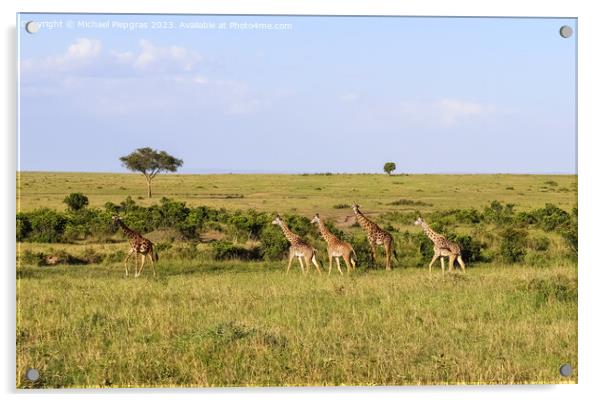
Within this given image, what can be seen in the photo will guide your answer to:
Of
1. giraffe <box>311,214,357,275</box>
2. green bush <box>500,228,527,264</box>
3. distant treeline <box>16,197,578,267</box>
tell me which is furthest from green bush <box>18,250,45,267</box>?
green bush <box>500,228,527,264</box>

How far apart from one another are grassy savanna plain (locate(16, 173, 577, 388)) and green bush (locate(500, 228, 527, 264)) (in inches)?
22.8

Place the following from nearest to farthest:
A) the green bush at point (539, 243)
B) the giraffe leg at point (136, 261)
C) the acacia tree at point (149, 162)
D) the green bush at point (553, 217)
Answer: the acacia tree at point (149, 162) → the green bush at point (553, 217) → the green bush at point (539, 243) → the giraffe leg at point (136, 261)

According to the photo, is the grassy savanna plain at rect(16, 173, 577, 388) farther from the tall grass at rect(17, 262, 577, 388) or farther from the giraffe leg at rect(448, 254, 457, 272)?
the giraffe leg at rect(448, 254, 457, 272)

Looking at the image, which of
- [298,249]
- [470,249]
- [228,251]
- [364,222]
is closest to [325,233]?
[298,249]

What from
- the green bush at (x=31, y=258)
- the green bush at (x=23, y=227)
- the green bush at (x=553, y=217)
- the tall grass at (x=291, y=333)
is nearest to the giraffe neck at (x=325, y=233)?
the tall grass at (x=291, y=333)

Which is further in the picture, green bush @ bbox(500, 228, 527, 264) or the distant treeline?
green bush @ bbox(500, 228, 527, 264)

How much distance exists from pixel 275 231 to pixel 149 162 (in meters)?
A: 2.98

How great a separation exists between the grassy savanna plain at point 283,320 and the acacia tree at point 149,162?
0.24 metres

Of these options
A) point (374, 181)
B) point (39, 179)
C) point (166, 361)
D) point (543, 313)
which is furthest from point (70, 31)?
point (543, 313)

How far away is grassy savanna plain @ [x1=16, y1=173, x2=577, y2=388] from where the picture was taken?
9.32m

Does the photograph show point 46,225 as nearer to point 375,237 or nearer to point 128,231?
point 128,231

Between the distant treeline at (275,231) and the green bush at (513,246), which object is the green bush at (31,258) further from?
the green bush at (513,246)

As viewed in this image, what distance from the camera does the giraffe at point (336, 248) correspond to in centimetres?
1303

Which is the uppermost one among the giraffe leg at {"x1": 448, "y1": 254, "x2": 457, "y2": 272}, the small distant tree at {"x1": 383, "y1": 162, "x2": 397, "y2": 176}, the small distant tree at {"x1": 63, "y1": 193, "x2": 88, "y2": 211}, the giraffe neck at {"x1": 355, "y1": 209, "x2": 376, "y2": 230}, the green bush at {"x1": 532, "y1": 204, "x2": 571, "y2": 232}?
the small distant tree at {"x1": 383, "y1": 162, "x2": 397, "y2": 176}
